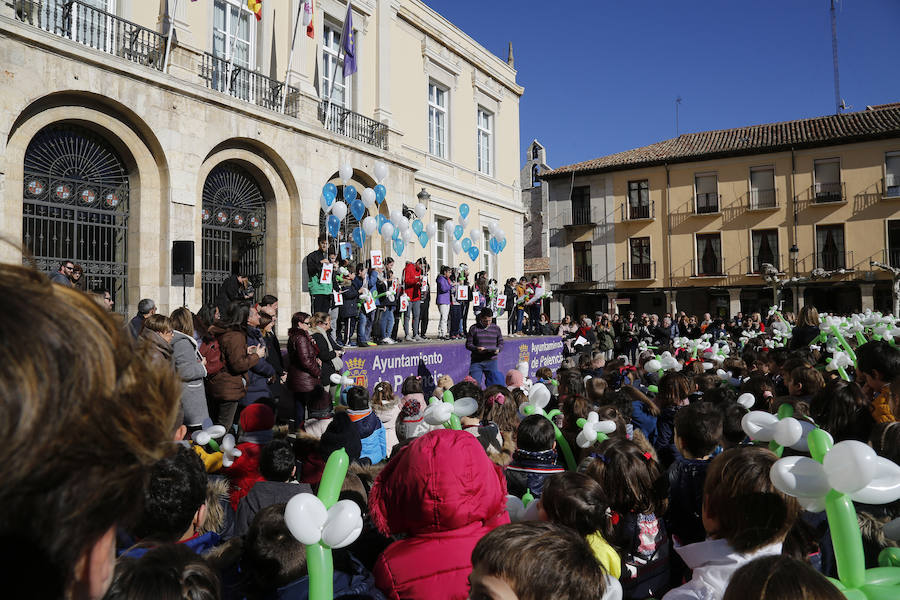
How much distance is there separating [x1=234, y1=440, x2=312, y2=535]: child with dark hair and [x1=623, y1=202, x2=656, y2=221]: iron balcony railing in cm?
3246

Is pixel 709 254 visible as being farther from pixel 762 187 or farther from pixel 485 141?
pixel 485 141

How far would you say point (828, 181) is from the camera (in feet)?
97.6

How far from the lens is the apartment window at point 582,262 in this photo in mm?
34562

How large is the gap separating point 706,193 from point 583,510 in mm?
33500

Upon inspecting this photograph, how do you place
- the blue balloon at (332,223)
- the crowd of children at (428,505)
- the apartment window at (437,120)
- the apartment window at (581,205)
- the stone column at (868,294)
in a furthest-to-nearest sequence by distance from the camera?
the apartment window at (581,205) < the stone column at (868,294) < the apartment window at (437,120) < the blue balloon at (332,223) < the crowd of children at (428,505)

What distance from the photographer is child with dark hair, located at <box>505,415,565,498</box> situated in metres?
3.44

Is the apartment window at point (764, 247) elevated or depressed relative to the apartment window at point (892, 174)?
depressed

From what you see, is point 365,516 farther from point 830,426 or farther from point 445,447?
point 830,426

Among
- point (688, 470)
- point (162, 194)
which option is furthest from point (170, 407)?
point (162, 194)

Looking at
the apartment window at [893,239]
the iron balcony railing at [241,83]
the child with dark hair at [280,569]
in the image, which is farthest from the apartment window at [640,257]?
the child with dark hair at [280,569]

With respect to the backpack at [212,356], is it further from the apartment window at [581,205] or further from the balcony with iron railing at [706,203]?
the balcony with iron railing at [706,203]

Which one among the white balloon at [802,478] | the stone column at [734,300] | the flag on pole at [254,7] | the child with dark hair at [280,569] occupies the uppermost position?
the flag on pole at [254,7]

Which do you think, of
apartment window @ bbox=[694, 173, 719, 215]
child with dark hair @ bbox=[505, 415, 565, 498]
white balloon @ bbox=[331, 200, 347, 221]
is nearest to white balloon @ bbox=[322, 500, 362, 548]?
child with dark hair @ bbox=[505, 415, 565, 498]

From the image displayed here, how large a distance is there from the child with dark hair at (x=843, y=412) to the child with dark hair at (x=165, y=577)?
379 centimetres
